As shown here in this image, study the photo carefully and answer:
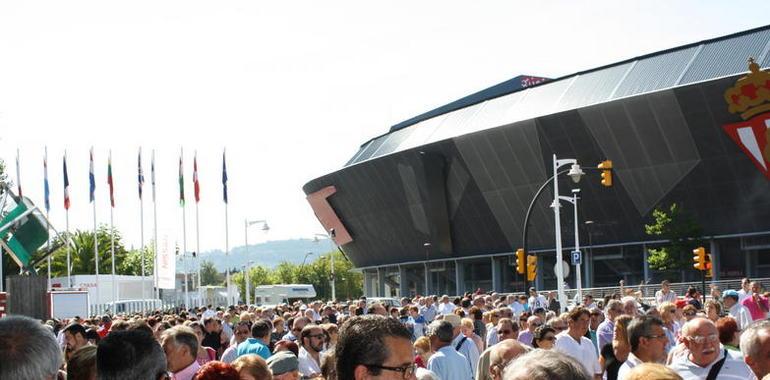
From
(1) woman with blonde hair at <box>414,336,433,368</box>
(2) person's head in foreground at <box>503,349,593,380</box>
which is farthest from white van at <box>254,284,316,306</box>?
(2) person's head in foreground at <box>503,349,593,380</box>

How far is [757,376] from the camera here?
271 inches

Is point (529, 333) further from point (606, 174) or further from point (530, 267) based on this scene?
point (530, 267)

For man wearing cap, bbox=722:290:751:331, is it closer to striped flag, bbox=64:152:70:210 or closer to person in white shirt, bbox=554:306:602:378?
person in white shirt, bbox=554:306:602:378

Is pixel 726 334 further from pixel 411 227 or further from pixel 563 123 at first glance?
pixel 411 227

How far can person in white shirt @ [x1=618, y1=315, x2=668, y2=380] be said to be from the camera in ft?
26.9

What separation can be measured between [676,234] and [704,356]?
151 ft

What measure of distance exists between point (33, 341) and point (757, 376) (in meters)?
4.78

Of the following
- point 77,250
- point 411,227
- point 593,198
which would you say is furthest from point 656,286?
point 77,250

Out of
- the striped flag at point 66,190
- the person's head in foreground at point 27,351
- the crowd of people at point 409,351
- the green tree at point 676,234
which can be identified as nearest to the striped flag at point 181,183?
the striped flag at point 66,190

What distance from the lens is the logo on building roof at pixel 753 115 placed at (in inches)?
1837

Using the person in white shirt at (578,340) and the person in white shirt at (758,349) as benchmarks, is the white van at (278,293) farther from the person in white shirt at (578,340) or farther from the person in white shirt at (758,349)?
A: the person in white shirt at (758,349)

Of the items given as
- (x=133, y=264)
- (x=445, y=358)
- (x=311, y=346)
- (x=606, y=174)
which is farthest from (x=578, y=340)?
(x=133, y=264)

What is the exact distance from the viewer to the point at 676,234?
170 ft

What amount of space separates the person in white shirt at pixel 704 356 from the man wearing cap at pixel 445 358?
3.19 meters
